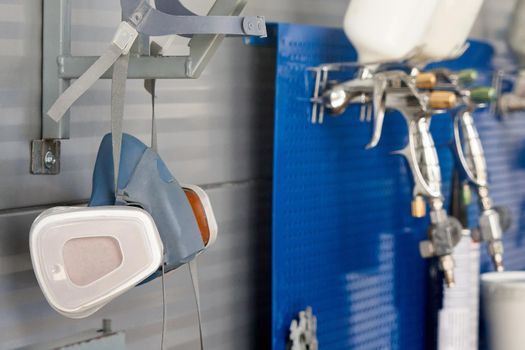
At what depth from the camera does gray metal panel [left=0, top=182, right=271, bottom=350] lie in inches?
51.4

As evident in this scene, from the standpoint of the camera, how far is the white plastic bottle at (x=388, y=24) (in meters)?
1.61

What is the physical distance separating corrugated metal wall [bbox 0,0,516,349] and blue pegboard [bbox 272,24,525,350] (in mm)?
55

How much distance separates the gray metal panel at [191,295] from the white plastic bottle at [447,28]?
36 centimetres

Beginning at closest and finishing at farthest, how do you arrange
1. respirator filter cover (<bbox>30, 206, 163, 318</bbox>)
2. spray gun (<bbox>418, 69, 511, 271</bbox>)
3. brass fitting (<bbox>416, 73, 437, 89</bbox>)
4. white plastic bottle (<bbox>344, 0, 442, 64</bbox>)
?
respirator filter cover (<bbox>30, 206, 163, 318</bbox>) < white plastic bottle (<bbox>344, 0, 442, 64</bbox>) < brass fitting (<bbox>416, 73, 437, 89</bbox>) < spray gun (<bbox>418, 69, 511, 271</bbox>)

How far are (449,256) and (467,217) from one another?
1.01 feet

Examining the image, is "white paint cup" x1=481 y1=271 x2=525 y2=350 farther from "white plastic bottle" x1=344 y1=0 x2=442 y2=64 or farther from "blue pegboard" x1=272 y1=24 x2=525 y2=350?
"white plastic bottle" x1=344 y1=0 x2=442 y2=64

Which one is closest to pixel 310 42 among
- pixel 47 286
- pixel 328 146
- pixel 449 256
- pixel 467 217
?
pixel 328 146

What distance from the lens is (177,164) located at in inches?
61.2

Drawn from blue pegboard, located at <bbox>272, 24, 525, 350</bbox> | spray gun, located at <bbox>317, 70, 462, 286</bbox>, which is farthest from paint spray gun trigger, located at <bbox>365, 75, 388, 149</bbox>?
blue pegboard, located at <bbox>272, 24, 525, 350</bbox>

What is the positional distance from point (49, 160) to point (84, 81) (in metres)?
0.16

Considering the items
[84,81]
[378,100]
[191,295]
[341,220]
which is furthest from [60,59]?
[341,220]

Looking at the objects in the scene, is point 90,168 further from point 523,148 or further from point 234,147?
point 523,148

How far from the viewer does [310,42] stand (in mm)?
1737

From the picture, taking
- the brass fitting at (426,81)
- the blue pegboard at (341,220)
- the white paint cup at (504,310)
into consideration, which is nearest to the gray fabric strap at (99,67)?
the blue pegboard at (341,220)
